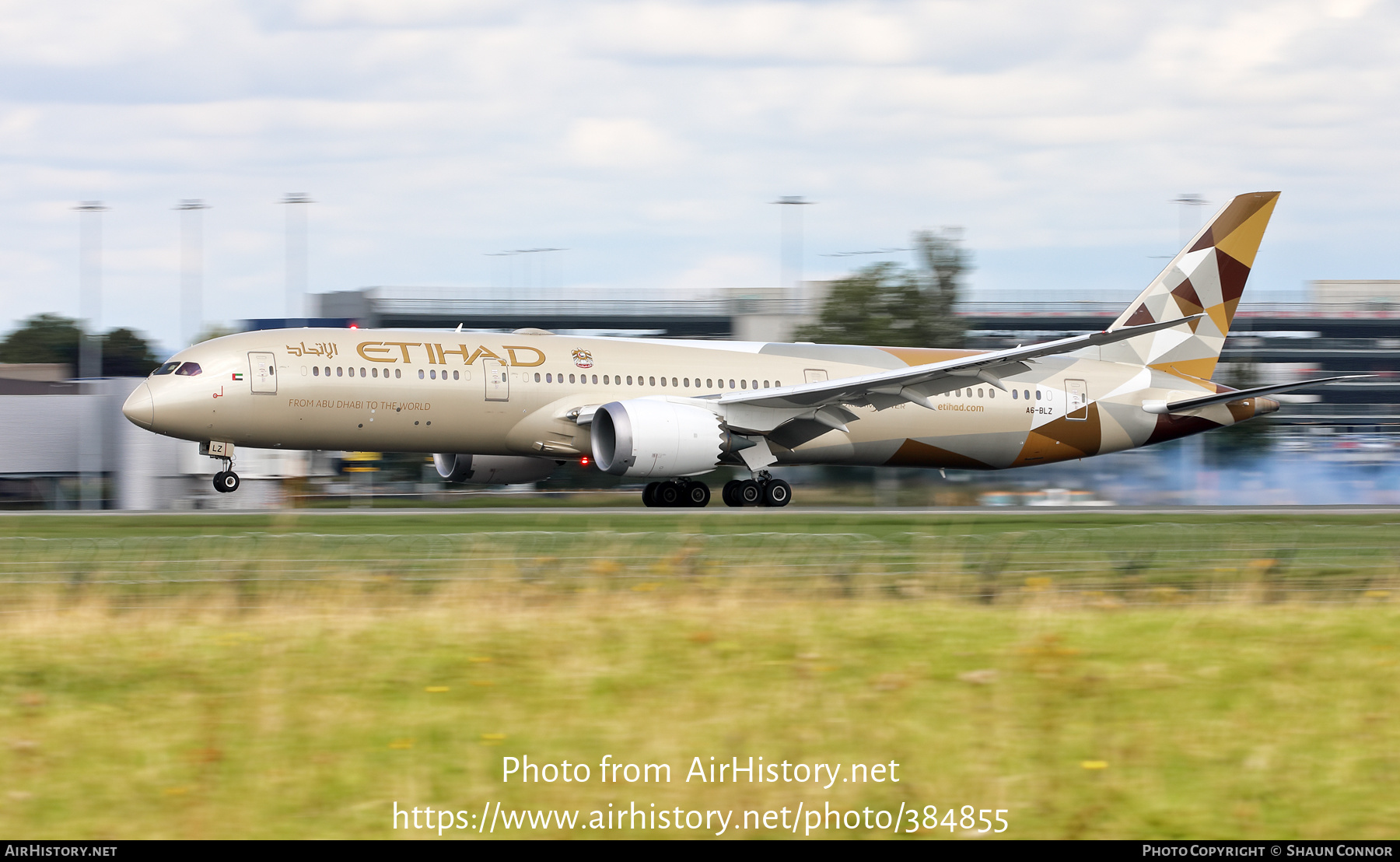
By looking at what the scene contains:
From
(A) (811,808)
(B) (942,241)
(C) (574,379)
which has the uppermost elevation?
(B) (942,241)

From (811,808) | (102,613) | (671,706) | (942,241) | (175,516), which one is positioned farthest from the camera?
(942,241)

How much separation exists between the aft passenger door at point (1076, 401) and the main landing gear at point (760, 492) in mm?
7913

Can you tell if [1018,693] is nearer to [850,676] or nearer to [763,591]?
[850,676]

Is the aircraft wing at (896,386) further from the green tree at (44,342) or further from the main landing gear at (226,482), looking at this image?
the green tree at (44,342)

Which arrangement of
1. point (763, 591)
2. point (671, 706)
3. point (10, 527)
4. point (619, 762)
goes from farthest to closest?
point (10, 527), point (763, 591), point (671, 706), point (619, 762)

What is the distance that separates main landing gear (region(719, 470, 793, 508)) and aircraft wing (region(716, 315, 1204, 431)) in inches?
63.3

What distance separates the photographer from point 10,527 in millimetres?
21516

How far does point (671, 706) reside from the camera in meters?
9.77

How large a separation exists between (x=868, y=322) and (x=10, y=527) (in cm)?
4467

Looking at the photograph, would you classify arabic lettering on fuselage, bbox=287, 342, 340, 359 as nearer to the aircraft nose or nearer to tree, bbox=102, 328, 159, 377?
the aircraft nose

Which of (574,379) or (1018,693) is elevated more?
(574,379)

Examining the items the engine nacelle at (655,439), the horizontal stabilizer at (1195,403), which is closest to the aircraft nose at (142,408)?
the engine nacelle at (655,439)

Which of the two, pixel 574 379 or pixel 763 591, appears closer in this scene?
pixel 763 591

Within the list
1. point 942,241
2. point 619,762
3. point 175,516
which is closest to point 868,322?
point 942,241
